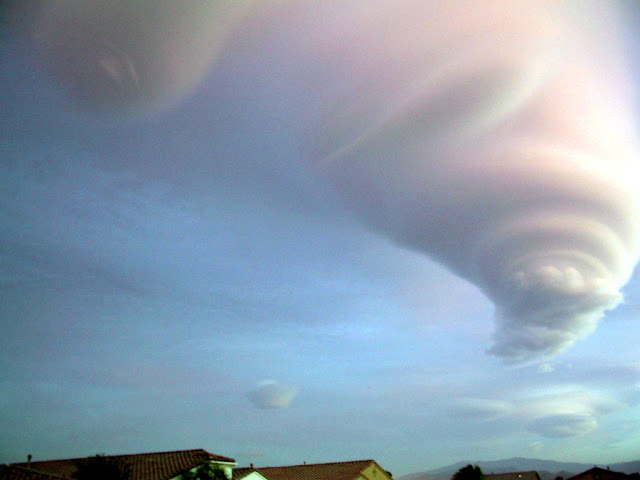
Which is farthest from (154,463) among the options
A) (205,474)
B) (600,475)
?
(600,475)

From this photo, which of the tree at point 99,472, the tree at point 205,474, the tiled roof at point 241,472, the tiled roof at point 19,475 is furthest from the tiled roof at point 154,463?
the tiled roof at point 19,475

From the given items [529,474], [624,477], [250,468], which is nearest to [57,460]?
[250,468]

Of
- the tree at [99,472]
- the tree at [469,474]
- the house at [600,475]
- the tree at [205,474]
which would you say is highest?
the tree at [99,472]

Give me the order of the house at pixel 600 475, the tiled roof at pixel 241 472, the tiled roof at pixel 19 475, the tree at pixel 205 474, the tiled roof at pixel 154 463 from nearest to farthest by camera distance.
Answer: the tiled roof at pixel 19 475, the tree at pixel 205 474, the tiled roof at pixel 154 463, the tiled roof at pixel 241 472, the house at pixel 600 475

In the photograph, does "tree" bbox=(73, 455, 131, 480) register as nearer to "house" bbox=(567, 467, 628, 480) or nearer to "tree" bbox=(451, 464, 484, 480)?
"tree" bbox=(451, 464, 484, 480)

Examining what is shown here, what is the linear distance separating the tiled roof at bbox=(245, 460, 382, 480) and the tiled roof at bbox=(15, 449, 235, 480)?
13132 millimetres

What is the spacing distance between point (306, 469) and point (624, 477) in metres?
76.0

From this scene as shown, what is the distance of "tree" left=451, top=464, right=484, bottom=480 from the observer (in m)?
61.5

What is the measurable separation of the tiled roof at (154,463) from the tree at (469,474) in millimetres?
28749

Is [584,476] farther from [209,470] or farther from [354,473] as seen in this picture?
[209,470]

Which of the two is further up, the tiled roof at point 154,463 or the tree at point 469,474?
the tiled roof at point 154,463

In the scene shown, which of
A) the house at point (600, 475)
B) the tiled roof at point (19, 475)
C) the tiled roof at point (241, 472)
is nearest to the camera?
the tiled roof at point (19, 475)

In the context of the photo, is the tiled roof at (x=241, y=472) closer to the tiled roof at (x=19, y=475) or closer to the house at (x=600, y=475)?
the tiled roof at (x=19, y=475)

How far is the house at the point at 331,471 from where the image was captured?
64.9m
